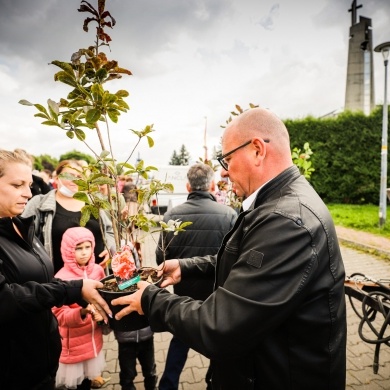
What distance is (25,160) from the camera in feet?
→ 6.11

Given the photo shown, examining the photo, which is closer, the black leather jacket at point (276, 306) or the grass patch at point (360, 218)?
the black leather jacket at point (276, 306)

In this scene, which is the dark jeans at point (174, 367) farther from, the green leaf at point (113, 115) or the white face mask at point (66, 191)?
the green leaf at point (113, 115)

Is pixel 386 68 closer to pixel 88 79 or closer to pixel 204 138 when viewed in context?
pixel 88 79

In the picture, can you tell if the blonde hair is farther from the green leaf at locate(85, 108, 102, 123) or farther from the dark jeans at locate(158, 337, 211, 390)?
the dark jeans at locate(158, 337, 211, 390)

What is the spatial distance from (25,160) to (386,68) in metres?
10.6

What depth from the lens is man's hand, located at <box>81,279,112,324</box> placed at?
156 centimetres

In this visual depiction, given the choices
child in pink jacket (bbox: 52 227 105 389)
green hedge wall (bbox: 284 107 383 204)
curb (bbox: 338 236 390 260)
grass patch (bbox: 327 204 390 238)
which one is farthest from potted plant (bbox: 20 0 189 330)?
green hedge wall (bbox: 284 107 383 204)

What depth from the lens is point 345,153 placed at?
14039 mm

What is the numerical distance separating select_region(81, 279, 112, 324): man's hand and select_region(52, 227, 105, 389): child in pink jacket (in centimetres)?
69

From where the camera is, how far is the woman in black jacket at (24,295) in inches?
58.9

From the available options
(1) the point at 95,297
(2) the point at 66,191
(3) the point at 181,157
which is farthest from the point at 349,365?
(3) the point at 181,157

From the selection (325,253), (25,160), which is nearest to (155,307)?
(325,253)

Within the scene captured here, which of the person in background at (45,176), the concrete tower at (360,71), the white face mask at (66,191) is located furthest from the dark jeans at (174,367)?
the concrete tower at (360,71)

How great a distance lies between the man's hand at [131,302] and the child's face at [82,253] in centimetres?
125
